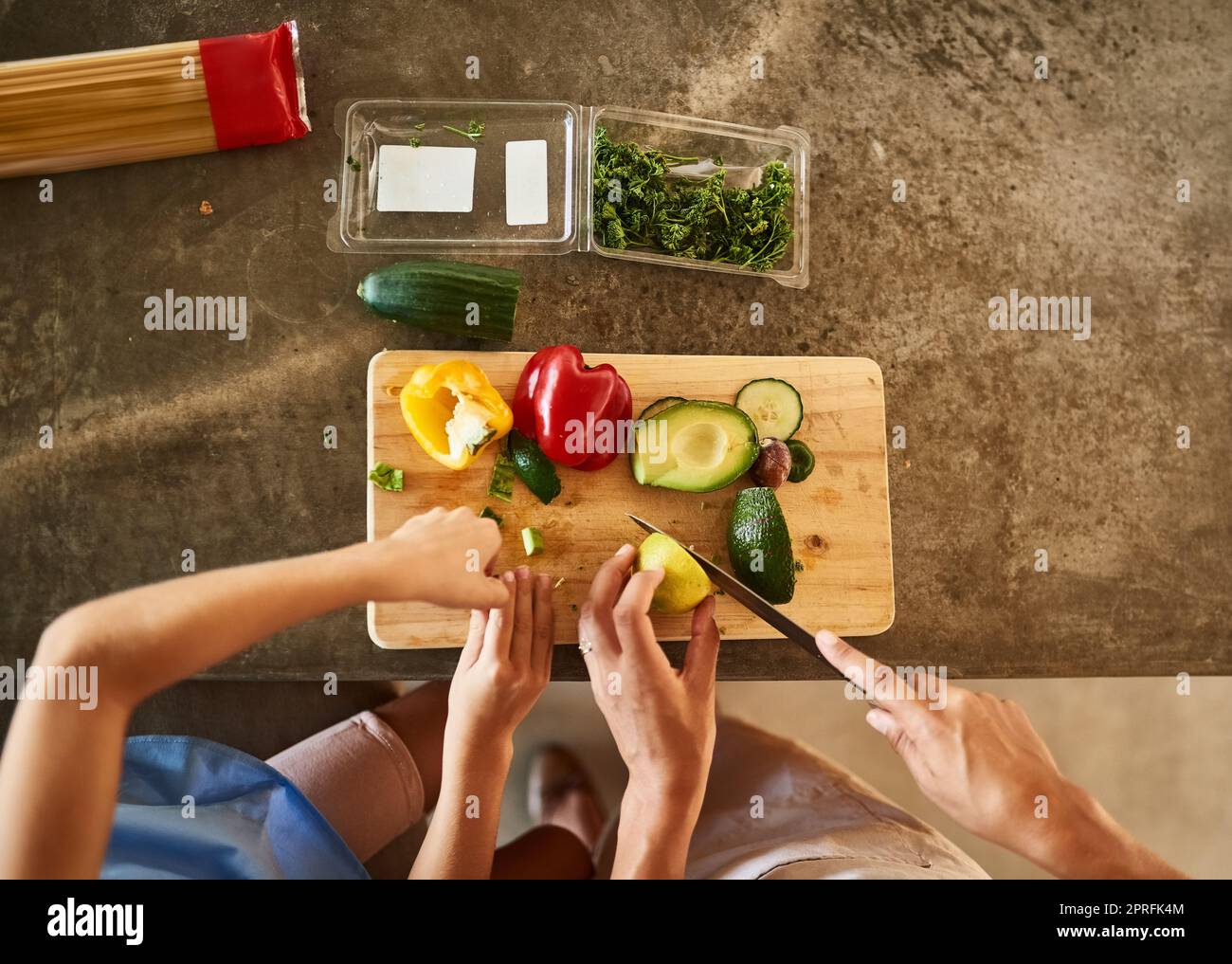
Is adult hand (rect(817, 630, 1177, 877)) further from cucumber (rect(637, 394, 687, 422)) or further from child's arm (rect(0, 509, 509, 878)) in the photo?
child's arm (rect(0, 509, 509, 878))

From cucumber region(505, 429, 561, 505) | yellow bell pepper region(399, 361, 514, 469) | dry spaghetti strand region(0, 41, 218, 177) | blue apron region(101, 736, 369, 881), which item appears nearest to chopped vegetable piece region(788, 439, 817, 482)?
cucumber region(505, 429, 561, 505)

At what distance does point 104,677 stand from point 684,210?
1.58 meters

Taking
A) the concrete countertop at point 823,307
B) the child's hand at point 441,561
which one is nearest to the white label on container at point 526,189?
the concrete countertop at point 823,307

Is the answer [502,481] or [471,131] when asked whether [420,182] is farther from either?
[502,481]

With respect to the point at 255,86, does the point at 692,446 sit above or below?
below

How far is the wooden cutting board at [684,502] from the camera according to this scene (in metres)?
1.95

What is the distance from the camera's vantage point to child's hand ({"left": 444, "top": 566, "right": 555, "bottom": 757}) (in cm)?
189

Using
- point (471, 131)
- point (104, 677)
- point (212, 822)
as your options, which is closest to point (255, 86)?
point (471, 131)

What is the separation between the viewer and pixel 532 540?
192 cm

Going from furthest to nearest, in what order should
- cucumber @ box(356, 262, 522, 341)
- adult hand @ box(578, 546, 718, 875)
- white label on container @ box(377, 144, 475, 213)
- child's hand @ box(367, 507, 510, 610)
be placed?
white label on container @ box(377, 144, 475, 213) → cucumber @ box(356, 262, 522, 341) → adult hand @ box(578, 546, 718, 875) → child's hand @ box(367, 507, 510, 610)

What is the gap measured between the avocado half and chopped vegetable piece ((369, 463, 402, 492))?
21.5 inches
